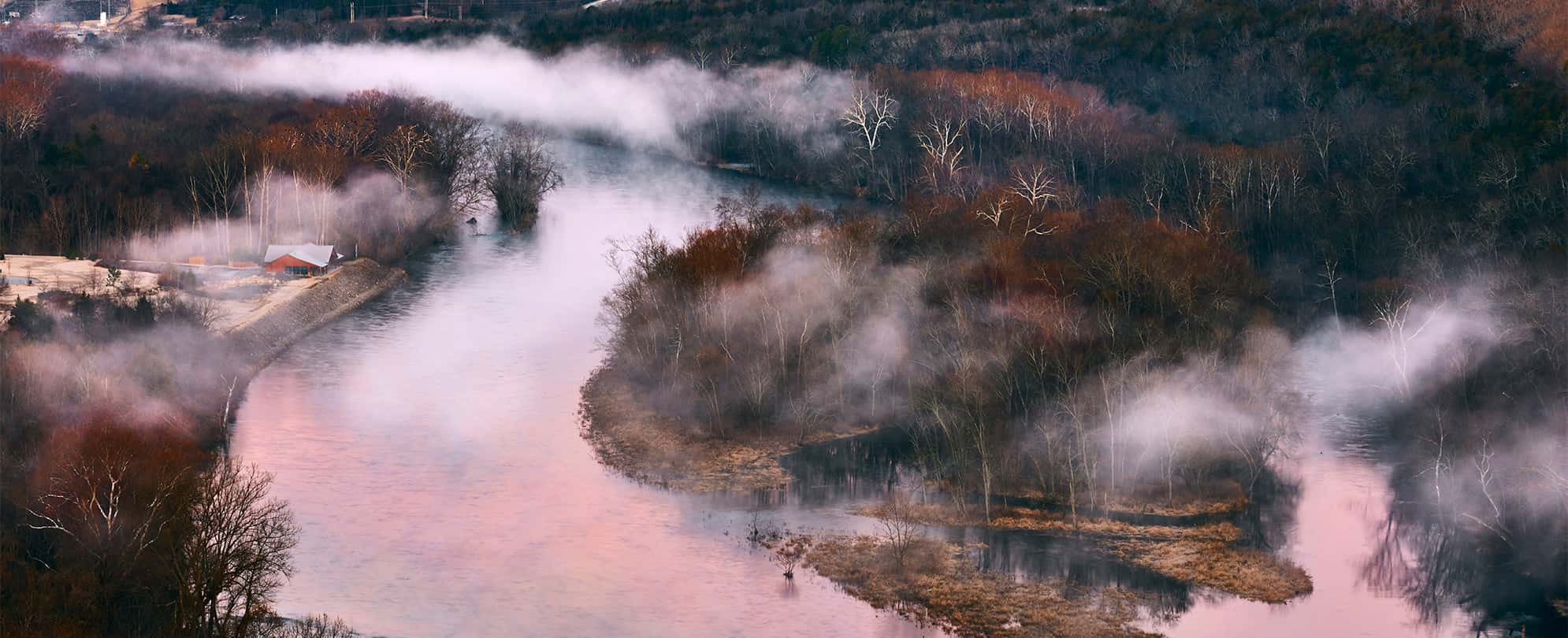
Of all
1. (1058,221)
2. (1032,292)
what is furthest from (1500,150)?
(1032,292)

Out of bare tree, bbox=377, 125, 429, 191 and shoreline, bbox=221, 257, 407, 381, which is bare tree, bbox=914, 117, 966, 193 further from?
shoreline, bbox=221, 257, 407, 381

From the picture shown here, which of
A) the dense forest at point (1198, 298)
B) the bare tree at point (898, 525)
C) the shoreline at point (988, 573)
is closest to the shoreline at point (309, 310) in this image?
the dense forest at point (1198, 298)

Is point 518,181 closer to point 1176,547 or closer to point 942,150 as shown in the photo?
point 942,150

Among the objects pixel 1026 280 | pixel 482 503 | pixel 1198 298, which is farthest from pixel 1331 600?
pixel 482 503

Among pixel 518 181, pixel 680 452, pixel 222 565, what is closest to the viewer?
pixel 222 565

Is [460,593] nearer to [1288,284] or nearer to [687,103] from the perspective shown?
[1288,284]

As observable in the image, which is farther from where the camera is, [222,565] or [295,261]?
[295,261]
